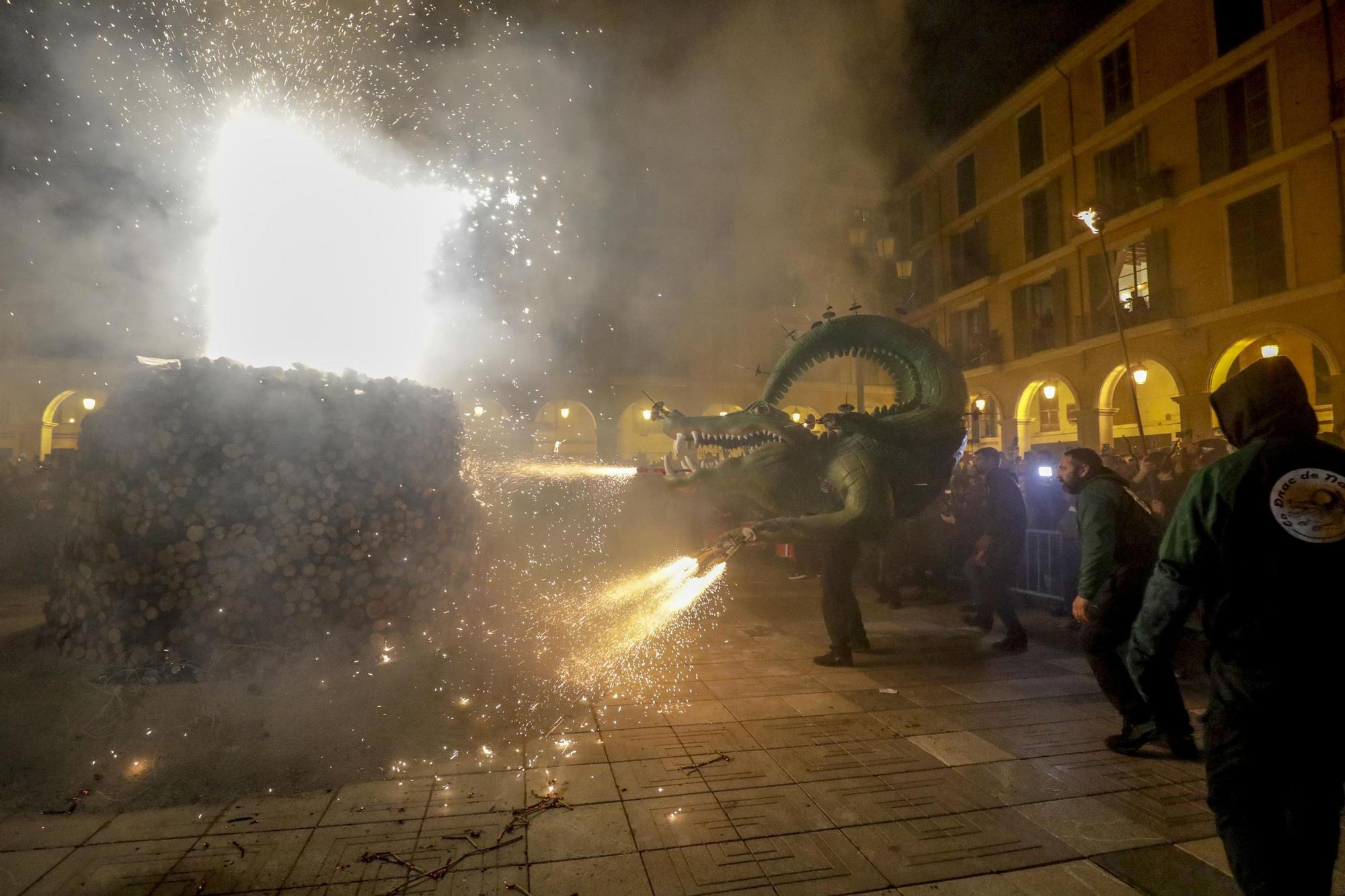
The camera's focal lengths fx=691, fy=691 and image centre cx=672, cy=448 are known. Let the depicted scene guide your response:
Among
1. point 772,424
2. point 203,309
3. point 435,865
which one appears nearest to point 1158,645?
Result: point 435,865

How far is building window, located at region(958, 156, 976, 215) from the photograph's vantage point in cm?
2483

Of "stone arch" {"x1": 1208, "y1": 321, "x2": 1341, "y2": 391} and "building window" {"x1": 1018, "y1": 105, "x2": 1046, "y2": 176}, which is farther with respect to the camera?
"building window" {"x1": 1018, "y1": 105, "x2": 1046, "y2": 176}

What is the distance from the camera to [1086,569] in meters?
3.94

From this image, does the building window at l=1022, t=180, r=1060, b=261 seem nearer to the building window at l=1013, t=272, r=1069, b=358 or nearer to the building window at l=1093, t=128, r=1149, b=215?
the building window at l=1013, t=272, r=1069, b=358

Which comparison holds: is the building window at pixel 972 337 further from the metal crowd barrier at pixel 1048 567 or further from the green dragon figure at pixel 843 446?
the green dragon figure at pixel 843 446

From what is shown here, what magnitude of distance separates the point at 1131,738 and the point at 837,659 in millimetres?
1907

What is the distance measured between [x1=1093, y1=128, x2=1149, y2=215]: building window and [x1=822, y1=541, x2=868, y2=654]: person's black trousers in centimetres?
1788

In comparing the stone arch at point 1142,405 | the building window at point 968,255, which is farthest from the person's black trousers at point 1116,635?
the building window at point 968,255

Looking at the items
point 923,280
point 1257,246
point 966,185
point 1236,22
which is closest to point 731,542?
point 1257,246

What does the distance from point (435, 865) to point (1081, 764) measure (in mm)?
3037

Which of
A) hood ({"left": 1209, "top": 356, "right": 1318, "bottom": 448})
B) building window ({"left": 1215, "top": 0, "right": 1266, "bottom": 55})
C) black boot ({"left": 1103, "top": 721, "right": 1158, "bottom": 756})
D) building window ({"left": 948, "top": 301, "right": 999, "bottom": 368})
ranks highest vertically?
building window ({"left": 1215, "top": 0, "right": 1266, "bottom": 55})

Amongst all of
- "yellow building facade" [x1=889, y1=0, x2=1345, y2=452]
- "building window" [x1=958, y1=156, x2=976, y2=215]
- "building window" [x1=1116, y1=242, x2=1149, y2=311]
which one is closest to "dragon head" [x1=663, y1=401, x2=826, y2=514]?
"yellow building facade" [x1=889, y1=0, x2=1345, y2=452]

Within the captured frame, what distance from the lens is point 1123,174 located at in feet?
62.8

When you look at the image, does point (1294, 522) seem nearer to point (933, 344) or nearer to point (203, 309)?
point (933, 344)
